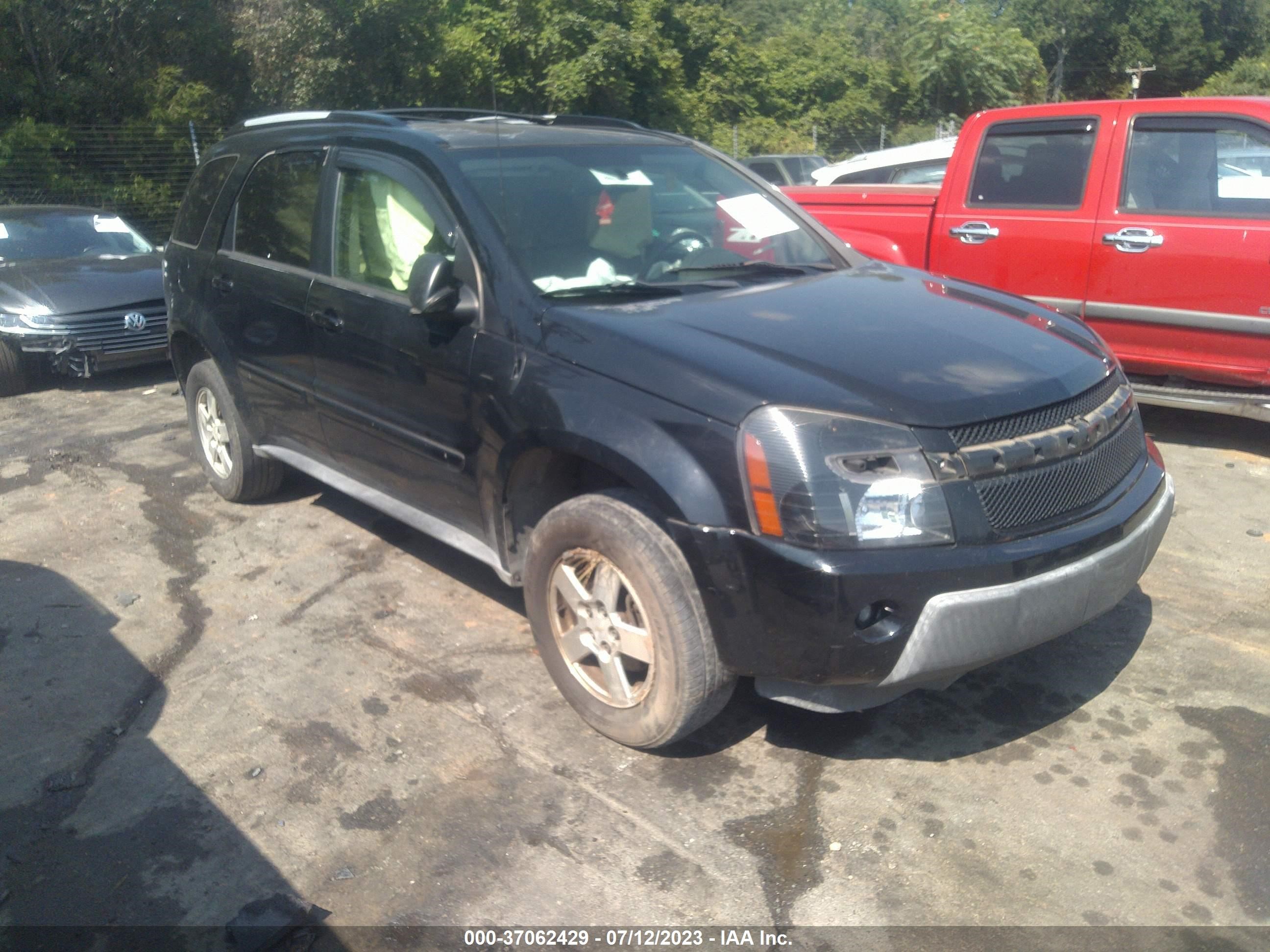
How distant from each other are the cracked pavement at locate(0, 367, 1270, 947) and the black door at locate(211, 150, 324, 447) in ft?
2.58

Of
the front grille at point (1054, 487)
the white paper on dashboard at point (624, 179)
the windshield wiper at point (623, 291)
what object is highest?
the white paper on dashboard at point (624, 179)

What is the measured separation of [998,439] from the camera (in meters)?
3.01

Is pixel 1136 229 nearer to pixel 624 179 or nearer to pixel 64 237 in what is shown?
pixel 624 179

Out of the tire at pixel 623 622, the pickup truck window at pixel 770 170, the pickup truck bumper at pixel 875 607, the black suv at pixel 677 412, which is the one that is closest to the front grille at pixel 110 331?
the black suv at pixel 677 412

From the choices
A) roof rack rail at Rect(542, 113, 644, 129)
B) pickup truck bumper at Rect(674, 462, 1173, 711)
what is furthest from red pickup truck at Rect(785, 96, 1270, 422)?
pickup truck bumper at Rect(674, 462, 1173, 711)

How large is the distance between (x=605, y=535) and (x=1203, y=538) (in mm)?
3188

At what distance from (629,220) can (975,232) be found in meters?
Result: 3.37

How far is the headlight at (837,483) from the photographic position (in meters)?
2.83

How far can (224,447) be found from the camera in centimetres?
563

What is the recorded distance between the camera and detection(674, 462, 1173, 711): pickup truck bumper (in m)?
2.81

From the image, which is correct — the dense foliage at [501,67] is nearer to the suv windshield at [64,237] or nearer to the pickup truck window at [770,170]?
the suv windshield at [64,237]

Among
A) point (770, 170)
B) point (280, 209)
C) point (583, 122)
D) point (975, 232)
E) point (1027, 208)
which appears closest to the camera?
point (583, 122)

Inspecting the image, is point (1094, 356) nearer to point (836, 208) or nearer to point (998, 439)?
point (998, 439)

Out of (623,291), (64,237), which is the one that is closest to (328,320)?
(623,291)
